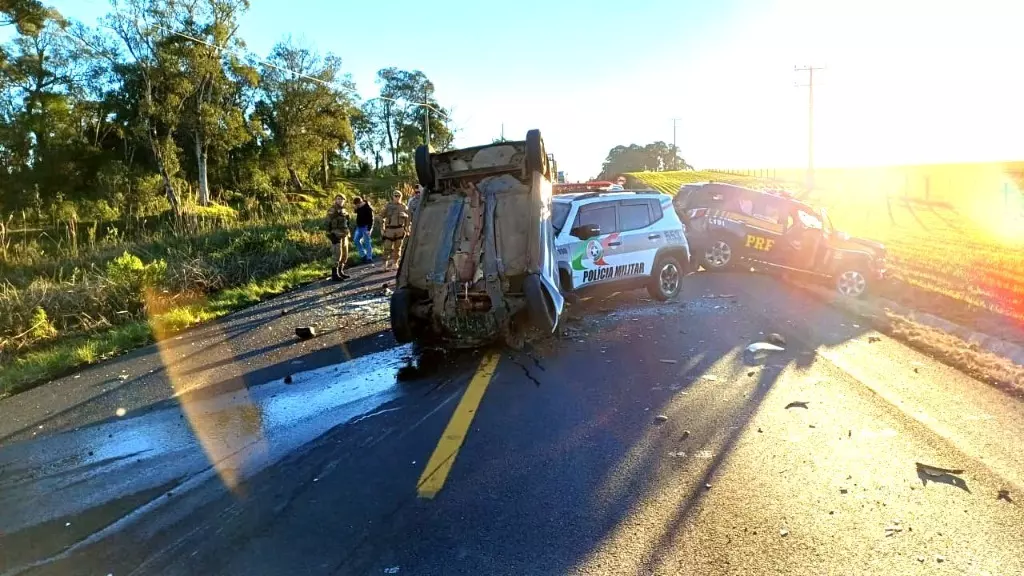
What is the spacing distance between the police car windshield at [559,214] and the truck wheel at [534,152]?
1.52 metres

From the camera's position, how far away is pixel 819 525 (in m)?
3.55

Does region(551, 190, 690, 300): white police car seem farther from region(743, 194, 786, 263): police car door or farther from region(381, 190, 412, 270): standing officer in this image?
region(381, 190, 412, 270): standing officer

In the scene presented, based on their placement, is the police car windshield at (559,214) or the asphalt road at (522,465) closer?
the asphalt road at (522,465)

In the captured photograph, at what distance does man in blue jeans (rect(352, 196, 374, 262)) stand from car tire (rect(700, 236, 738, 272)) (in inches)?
341

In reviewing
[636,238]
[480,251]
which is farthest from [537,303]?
[636,238]

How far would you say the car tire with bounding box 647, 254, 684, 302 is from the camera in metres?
10.5

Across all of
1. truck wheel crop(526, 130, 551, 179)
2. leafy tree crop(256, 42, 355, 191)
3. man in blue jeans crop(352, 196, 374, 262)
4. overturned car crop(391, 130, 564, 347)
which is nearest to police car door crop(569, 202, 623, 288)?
overturned car crop(391, 130, 564, 347)

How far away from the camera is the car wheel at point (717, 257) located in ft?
46.1

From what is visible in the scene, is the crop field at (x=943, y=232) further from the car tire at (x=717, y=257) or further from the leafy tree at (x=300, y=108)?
the leafy tree at (x=300, y=108)

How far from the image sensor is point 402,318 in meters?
7.39

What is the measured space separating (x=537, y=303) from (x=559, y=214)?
3.02 metres

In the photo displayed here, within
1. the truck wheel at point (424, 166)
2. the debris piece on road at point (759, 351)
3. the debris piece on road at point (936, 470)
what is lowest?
the debris piece on road at point (759, 351)

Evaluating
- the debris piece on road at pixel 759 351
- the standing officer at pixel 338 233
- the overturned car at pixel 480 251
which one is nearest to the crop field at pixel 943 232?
the debris piece on road at pixel 759 351

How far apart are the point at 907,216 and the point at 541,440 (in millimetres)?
35619
